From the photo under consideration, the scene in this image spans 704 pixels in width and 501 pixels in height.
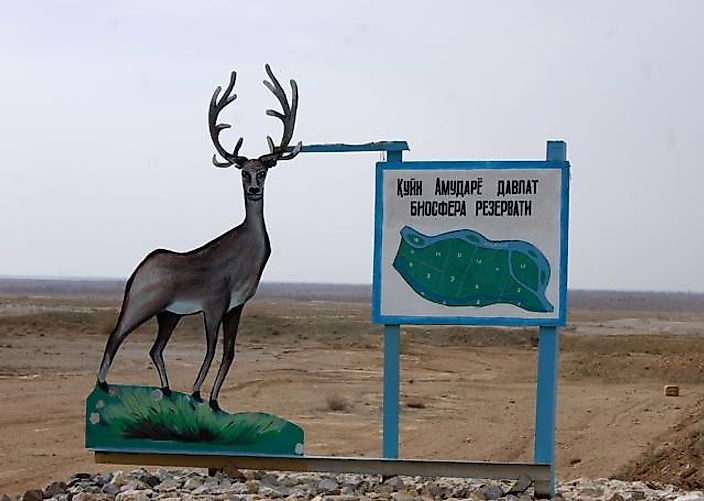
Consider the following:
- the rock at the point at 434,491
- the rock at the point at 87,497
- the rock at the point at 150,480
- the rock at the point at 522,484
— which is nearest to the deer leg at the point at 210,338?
the rock at the point at 150,480

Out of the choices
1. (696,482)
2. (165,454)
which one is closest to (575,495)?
(696,482)

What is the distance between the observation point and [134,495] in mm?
10016

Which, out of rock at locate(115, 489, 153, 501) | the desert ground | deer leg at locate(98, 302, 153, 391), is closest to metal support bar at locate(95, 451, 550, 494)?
rock at locate(115, 489, 153, 501)

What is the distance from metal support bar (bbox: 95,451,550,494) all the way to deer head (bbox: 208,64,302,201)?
2.74m

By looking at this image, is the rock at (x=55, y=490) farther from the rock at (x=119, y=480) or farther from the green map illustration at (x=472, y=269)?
the green map illustration at (x=472, y=269)

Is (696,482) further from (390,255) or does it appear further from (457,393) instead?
(457,393)

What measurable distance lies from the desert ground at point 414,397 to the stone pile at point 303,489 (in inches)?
94.9

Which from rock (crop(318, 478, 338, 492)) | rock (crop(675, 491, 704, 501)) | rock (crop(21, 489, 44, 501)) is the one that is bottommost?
rock (crop(21, 489, 44, 501))

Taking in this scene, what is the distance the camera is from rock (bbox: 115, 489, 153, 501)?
991 cm

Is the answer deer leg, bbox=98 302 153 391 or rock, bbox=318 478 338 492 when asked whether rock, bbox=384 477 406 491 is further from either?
deer leg, bbox=98 302 153 391

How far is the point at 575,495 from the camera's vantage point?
1074cm

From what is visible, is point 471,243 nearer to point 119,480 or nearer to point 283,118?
point 283,118

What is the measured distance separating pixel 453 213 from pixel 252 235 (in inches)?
85.2

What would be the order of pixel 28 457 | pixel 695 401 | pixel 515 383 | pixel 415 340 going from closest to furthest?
pixel 28 457
pixel 695 401
pixel 515 383
pixel 415 340
